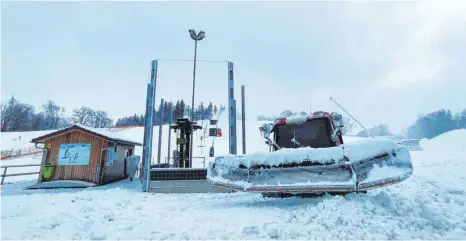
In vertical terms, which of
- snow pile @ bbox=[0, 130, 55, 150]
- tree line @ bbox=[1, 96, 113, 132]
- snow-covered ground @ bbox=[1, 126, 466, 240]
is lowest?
snow-covered ground @ bbox=[1, 126, 466, 240]

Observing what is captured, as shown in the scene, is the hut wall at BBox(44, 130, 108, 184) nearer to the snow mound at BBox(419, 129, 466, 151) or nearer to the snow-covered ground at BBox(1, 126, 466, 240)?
the snow-covered ground at BBox(1, 126, 466, 240)

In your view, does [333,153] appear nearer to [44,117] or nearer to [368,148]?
[368,148]

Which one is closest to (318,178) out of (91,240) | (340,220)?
(340,220)

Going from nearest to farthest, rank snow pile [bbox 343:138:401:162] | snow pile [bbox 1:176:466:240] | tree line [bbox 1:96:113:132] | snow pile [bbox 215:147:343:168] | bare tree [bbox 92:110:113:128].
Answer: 1. snow pile [bbox 1:176:466:240]
2. snow pile [bbox 343:138:401:162]
3. snow pile [bbox 215:147:343:168]
4. tree line [bbox 1:96:113:132]
5. bare tree [bbox 92:110:113:128]

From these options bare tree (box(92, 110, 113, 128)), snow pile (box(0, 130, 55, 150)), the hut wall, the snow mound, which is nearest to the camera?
the hut wall

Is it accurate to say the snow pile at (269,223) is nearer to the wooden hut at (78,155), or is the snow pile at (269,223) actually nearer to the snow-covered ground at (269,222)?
the snow-covered ground at (269,222)

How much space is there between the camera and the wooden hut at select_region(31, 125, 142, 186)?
12.6 meters

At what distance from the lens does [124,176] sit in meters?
16.0

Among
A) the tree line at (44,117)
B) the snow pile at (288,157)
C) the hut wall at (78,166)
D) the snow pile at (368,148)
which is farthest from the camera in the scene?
the tree line at (44,117)

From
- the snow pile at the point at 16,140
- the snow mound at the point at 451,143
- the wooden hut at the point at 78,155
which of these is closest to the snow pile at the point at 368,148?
the wooden hut at the point at 78,155

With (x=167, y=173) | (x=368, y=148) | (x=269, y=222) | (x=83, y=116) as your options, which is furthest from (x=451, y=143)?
(x=83, y=116)

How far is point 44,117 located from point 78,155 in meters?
100.0

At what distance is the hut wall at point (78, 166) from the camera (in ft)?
41.4

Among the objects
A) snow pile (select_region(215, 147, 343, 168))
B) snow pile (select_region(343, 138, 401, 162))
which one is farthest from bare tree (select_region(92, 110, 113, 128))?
snow pile (select_region(343, 138, 401, 162))
